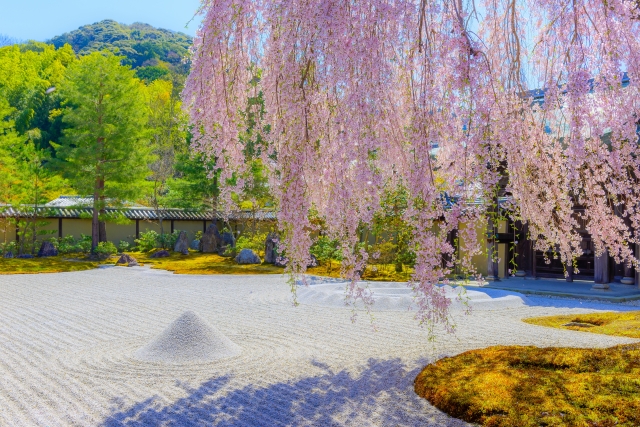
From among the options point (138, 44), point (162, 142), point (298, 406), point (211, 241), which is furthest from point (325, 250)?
point (138, 44)

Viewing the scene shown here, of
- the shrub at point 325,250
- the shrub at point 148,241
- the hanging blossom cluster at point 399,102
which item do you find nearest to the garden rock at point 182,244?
the shrub at point 148,241

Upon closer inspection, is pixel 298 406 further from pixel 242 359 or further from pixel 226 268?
pixel 226 268

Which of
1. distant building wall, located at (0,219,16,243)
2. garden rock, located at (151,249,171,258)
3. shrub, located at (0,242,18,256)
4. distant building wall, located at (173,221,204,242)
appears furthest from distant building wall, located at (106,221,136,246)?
shrub, located at (0,242,18,256)

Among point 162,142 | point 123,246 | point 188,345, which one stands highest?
point 162,142

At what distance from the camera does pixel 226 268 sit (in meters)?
18.6

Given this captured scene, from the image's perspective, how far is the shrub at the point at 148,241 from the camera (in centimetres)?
2495

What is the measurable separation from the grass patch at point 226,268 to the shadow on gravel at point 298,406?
10.6 m

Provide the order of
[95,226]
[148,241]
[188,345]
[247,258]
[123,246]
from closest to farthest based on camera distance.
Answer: [188,345], [247,258], [95,226], [123,246], [148,241]

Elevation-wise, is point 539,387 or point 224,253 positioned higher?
point 224,253

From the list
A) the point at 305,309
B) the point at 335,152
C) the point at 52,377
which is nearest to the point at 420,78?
the point at 335,152

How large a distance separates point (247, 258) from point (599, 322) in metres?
13.8

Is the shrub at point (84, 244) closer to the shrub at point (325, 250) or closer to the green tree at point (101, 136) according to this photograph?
the green tree at point (101, 136)

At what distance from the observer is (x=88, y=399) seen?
15.5ft

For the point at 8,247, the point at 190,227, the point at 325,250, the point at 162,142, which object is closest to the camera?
the point at 325,250
